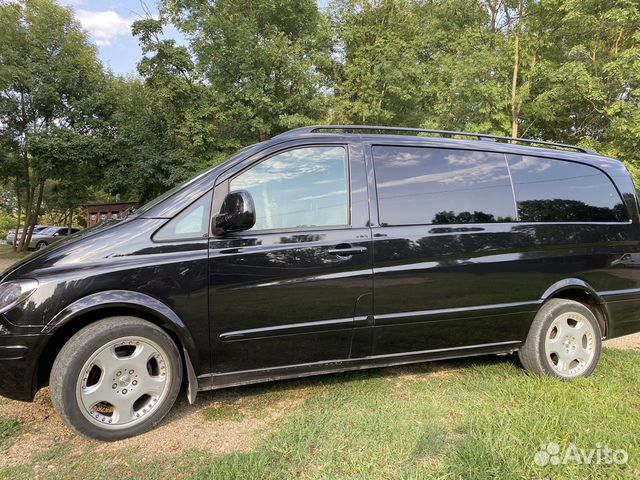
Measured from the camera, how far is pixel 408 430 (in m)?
2.64

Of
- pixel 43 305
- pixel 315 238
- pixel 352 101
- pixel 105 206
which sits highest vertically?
pixel 352 101

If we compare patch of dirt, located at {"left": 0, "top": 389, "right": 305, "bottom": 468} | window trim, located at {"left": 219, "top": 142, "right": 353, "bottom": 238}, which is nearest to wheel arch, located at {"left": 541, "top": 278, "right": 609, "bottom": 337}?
window trim, located at {"left": 219, "top": 142, "right": 353, "bottom": 238}

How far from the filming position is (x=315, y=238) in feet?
9.61

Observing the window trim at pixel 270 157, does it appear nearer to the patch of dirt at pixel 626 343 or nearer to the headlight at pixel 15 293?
the headlight at pixel 15 293

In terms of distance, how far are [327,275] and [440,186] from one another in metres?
1.18

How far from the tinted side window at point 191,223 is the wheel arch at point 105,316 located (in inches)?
16.6

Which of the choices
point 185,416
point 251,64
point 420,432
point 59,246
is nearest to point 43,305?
point 59,246

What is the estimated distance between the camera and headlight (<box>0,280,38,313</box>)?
245cm

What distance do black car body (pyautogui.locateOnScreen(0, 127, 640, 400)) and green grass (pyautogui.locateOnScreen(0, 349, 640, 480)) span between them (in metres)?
0.30

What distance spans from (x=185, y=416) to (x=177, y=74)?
12739 millimetres

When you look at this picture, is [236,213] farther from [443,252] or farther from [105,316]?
[443,252]

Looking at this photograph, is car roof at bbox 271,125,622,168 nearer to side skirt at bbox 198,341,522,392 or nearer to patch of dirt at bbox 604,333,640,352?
side skirt at bbox 198,341,522,392

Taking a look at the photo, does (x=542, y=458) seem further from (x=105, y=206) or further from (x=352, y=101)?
(x=105, y=206)

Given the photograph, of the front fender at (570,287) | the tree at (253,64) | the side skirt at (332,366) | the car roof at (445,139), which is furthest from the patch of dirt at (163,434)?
the tree at (253,64)
